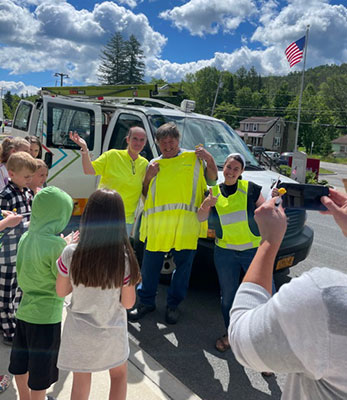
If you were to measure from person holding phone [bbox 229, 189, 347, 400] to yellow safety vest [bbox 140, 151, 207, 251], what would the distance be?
8.04 feet

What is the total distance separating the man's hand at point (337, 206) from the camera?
1221mm

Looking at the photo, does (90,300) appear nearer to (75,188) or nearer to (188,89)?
(75,188)

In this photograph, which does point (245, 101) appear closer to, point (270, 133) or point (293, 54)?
point (270, 133)

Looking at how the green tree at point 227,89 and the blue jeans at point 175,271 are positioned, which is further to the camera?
the green tree at point 227,89

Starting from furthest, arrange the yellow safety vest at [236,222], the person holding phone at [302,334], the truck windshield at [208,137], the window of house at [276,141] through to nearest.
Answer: the window of house at [276,141] → the truck windshield at [208,137] → the yellow safety vest at [236,222] → the person holding phone at [302,334]

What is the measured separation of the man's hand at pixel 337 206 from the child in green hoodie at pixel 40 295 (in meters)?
1.51

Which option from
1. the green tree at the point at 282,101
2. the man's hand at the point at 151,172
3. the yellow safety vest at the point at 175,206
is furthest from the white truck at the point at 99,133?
the green tree at the point at 282,101

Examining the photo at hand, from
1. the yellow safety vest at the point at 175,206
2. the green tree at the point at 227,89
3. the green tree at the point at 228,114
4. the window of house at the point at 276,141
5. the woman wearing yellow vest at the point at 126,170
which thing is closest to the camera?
the yellow safety vest at the point at 175,206

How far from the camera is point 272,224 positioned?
1217mm

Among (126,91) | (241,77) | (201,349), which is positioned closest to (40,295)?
(201,349)

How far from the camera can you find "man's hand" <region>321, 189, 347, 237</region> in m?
1.22

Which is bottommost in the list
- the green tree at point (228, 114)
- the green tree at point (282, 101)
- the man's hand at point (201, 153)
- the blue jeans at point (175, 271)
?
the blue jeans at point (175, 271)

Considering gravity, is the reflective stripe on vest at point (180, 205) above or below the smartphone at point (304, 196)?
below

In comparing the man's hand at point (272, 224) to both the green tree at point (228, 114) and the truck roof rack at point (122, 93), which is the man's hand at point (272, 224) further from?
the green tree at point (228, 114)
